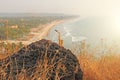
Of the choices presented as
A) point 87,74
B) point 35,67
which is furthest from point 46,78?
point 87,74

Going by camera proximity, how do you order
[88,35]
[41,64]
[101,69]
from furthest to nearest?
[88,35] < [101,69] < [41,64]

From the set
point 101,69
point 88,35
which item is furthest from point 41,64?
point 88,35

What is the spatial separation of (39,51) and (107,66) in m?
1.63

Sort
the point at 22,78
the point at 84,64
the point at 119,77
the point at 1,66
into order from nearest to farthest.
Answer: the point at 22,78, the point at 1,66, the point at 119,77, the point at 84,64

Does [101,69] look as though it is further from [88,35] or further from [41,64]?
[88,35]

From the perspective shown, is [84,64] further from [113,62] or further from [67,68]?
[67,68]

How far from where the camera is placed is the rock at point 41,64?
4.20 m

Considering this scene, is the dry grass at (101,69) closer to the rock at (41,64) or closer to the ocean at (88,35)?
the rock at (41,64)

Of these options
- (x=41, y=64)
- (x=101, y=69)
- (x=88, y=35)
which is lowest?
(x=88, y=35)

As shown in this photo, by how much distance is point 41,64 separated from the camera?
4.48m

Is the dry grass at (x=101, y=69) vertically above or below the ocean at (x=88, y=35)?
Answer: above

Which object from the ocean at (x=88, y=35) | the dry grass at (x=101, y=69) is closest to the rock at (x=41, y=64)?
the dry grass at (x=101, y=69)

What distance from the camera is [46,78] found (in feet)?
13.7

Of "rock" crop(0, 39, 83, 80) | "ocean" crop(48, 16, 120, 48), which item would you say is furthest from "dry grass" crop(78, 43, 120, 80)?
"ocean" crop(48, 16, 120, 48)
